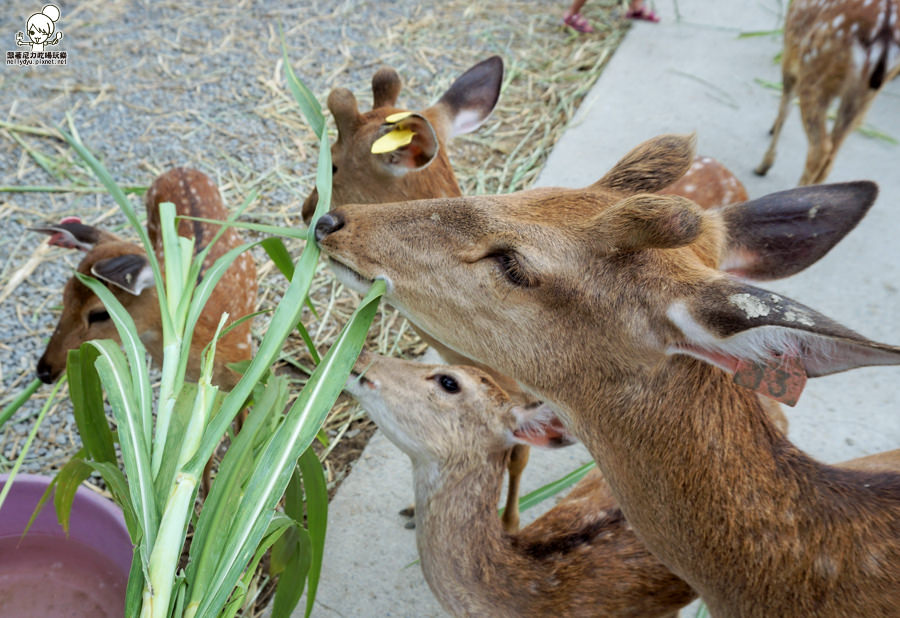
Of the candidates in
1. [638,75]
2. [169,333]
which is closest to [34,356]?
[169,333]

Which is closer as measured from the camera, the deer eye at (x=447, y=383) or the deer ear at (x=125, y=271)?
the deer eye at (x=447, y=383)

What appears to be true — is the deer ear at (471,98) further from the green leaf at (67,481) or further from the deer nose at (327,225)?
the green leaf at (67,481)

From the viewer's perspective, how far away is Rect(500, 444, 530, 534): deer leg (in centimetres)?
304

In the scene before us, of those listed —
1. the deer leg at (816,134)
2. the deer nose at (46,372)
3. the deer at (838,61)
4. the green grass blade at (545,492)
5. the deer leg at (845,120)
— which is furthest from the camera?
the deer leg at (816,134)

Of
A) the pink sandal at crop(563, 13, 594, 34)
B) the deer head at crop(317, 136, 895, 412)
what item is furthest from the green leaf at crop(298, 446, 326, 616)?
the pink sandal at crop(563, 13, 594, 34)

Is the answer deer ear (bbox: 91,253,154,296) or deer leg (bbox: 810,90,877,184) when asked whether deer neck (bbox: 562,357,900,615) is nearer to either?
deer ear (bbox: 91,253,154,296)

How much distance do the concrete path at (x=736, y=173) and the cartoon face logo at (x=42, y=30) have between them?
3904mm

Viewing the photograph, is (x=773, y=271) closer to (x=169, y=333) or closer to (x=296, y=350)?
(x=169, y=333)

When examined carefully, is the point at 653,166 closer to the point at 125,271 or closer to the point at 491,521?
the point at 491,521

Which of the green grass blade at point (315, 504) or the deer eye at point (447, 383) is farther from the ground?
the deer eye at point (447, 383)

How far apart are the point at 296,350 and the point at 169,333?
1.99m

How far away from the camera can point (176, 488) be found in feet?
5.45

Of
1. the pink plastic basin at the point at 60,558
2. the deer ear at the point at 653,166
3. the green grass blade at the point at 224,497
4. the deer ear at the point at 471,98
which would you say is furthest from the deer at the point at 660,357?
the deer ear at the point at 471,98

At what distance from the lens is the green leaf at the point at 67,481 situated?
2156mm
